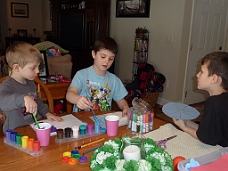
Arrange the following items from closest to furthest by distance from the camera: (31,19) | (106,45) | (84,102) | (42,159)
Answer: (42,159) < (84,102) < (106,45) < (31,19)

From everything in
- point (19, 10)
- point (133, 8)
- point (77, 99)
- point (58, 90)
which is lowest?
point (58, 90)

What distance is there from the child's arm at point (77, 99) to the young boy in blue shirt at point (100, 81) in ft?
0.05

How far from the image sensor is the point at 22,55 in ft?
4.68

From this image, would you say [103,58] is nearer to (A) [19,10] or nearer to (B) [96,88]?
(B) [96,88]

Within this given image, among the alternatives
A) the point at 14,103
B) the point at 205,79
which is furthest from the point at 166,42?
the point at 14,103

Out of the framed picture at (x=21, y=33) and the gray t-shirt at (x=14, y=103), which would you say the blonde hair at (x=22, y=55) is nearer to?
the gray t-shirt at (x=14, y=103)

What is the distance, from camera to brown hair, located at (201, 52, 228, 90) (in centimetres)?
131

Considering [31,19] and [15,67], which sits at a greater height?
[31,19]

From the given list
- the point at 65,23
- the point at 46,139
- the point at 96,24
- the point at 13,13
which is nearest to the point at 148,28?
the point at 96,24

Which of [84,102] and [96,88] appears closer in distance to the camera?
[84,102]

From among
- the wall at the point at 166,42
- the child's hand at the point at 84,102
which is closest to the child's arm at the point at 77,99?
the child's hand at the point at 84,102

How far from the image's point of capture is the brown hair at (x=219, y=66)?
4.29ft

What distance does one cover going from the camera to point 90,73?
1.76 metres

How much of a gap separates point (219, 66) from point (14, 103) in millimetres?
1059
